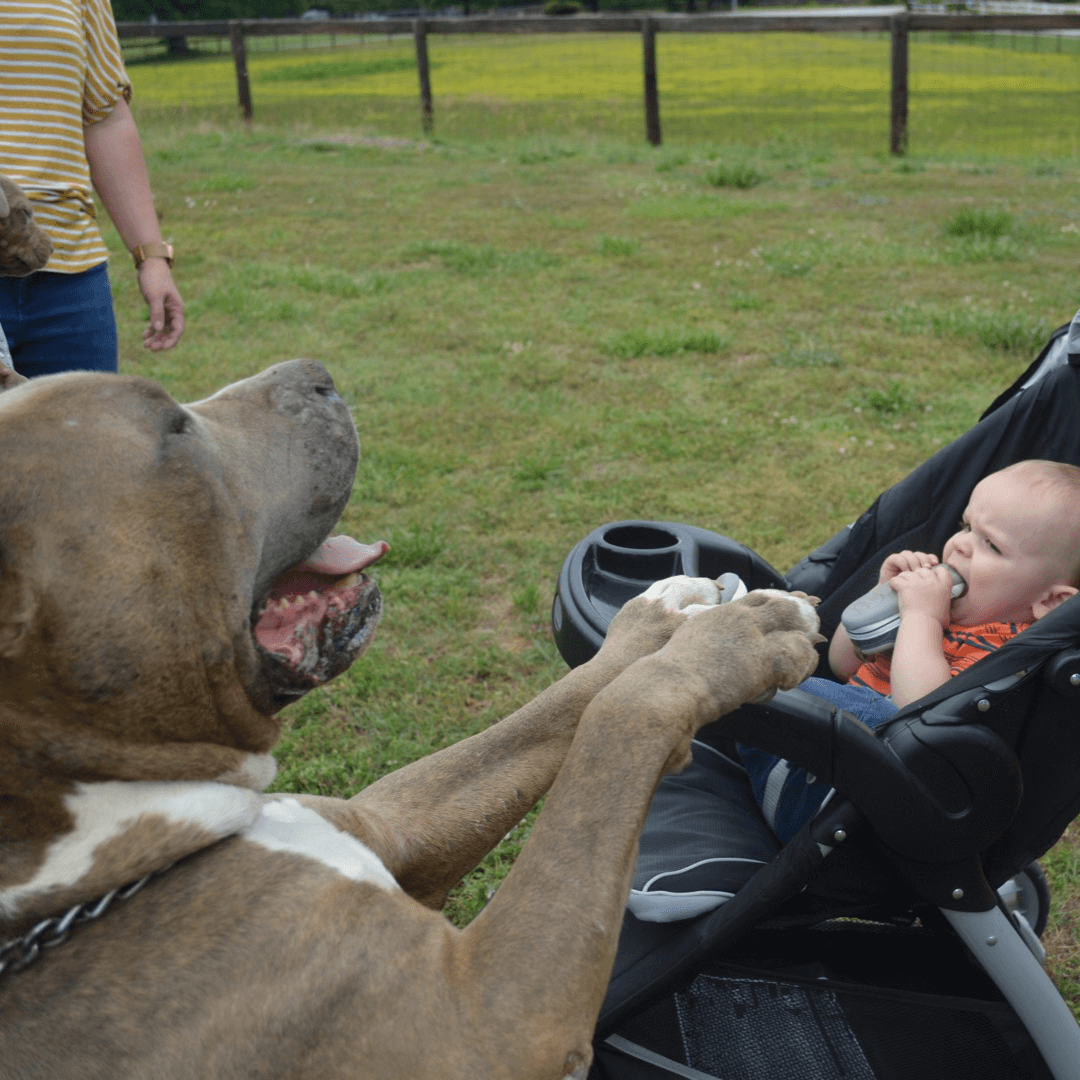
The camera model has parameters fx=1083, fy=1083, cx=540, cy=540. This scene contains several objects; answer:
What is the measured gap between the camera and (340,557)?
7.50 feet

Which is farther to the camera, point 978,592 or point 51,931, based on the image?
point 978,592

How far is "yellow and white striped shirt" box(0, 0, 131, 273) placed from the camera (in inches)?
113

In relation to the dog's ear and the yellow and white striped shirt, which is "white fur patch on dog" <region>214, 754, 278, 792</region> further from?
the yellow and white striped shirt

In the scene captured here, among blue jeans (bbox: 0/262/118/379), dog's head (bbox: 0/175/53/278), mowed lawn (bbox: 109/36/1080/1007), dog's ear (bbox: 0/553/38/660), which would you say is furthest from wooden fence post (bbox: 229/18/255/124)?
dog's ear (bbox: 0/553/38/660)

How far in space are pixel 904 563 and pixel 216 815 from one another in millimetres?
1731

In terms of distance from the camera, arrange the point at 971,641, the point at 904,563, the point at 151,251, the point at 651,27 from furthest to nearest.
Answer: the point at 651,27, the point at 151,251, the point at 904,563, the point at 971,641

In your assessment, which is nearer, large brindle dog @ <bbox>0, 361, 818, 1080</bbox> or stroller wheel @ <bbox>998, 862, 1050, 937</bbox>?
large brindle dog @ <bbox>0, 361, 818, 1080</bbox>

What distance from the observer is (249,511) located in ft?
6.59

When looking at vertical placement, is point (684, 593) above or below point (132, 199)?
below

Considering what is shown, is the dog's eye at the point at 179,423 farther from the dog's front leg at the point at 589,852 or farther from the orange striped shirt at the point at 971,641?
the orange striped shirt at the point at 971,641

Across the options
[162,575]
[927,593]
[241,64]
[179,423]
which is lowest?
[927,593]

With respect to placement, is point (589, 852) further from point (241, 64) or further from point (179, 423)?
point (241, 64)

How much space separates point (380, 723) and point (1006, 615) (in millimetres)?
1904

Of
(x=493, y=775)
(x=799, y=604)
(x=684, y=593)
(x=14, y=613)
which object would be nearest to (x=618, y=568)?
(x=684, y=593)
